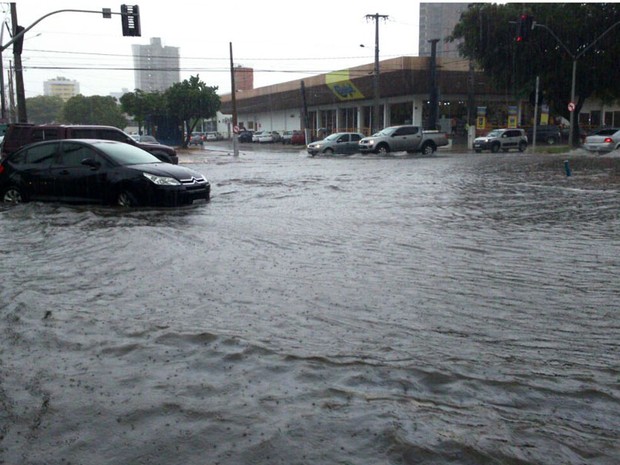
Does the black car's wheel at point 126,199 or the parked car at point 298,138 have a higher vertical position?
the parked car at point 298,138

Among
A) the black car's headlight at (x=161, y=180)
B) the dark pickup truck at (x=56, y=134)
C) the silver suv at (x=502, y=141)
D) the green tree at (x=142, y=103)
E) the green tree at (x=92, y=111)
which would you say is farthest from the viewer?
the green tree at (x=92, y=111)

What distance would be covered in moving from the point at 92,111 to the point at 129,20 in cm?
8282

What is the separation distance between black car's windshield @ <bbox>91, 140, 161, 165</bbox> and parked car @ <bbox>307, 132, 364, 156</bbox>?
2748 cm

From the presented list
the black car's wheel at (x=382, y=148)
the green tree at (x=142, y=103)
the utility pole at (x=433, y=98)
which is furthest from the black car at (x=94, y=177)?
the green tree at (x=142, y=103)

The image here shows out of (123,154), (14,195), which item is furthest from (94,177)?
(14,195)

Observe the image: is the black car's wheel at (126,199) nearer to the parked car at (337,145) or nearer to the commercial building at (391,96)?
the parked car at (337,145)

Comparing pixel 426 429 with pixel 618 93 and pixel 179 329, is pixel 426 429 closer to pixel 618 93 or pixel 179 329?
pixel 179 329

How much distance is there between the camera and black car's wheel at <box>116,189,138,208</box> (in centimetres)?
1174

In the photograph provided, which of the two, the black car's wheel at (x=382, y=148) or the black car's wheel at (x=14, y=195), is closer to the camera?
the black car's wheel at (x=14, y=195)

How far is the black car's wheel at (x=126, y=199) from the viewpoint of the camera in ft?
38.5

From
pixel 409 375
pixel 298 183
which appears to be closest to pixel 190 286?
pixel 409 375

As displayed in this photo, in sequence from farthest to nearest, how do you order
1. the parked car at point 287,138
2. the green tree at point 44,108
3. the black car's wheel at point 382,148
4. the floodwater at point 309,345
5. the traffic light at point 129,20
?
the green tree at point 44,108, the parked car at point 287,138, the black car's wheel at point 382,148, the traffic light at point 129,20, the floodwater at point 309,345

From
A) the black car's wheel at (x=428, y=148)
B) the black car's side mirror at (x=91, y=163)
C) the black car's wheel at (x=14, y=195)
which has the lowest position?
the black car's wheel at (x=14, y=195)

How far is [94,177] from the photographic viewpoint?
472 inches
